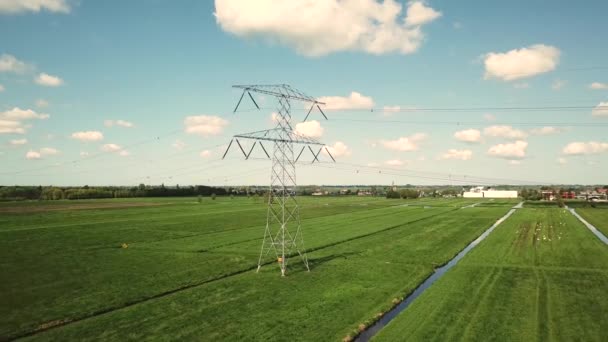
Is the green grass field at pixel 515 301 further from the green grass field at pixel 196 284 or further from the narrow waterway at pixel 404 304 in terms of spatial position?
the green grass field at pixel 196 284

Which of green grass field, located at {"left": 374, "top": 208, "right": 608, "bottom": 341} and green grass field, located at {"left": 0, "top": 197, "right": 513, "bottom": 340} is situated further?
green grass field, located at {"left": 0, "top": 197, "right": 513, "bottom": 340}

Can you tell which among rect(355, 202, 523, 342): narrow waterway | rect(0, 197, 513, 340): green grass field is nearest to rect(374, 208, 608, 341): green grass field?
rect(355, 202, 523, 342): narrow waterway

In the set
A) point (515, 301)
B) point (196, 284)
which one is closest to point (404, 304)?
point (515, 301)

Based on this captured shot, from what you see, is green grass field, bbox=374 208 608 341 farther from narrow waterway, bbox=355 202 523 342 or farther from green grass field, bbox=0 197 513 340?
green grass field, bbox=0 197 513 340

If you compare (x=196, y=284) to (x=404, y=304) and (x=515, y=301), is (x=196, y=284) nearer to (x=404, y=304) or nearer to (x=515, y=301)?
(x=404, y=304)

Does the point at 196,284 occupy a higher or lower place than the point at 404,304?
higher

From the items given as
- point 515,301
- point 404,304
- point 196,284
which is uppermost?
point 196,284
